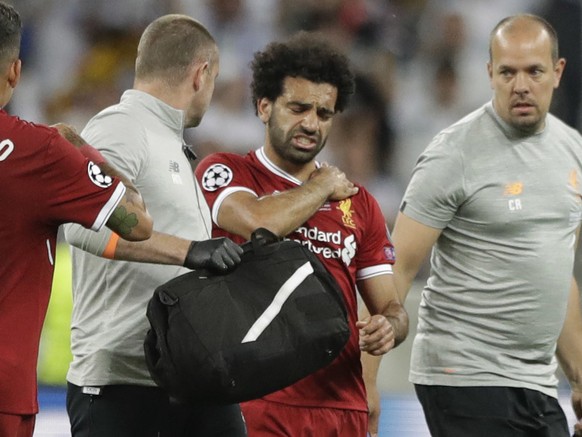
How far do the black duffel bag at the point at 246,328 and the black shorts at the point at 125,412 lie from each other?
27cm

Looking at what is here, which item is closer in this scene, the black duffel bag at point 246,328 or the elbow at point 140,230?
the elbow at point 140,230

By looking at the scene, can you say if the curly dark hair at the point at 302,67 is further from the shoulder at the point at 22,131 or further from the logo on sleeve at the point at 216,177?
the shoulder at the point at 22,131

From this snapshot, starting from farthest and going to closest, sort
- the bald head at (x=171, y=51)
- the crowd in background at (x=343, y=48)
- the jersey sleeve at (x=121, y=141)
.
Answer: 1. the crowd in background at (x=343, y=48)
2. the bald head at (x=171, y=51)
3. the jersey sleeve at (x=121, y=141)

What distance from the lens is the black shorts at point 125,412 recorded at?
3730mm

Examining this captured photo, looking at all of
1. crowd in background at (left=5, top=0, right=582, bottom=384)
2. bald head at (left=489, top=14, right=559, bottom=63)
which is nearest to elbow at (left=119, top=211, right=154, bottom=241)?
bald head at (left=489, top=14, right=559, bottom=63)

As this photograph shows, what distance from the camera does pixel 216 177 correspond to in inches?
169

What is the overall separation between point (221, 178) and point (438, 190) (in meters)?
0.81

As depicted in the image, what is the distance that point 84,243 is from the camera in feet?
11.5

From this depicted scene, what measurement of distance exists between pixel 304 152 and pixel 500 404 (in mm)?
1163

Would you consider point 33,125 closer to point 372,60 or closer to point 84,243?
point 84,243

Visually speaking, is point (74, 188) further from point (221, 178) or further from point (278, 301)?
point (221, 178)

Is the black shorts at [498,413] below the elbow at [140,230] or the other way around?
below

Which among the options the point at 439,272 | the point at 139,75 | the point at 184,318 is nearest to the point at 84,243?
the point at 184,318

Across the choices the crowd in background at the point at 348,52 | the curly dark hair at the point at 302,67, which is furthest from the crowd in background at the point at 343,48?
the curly dark hair at the point at 302,67
